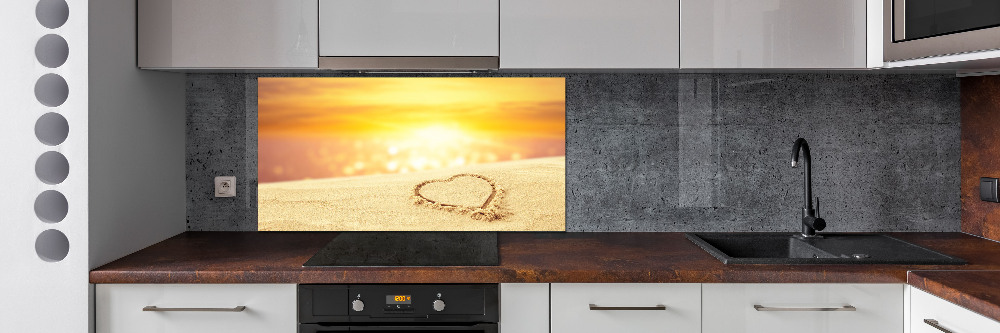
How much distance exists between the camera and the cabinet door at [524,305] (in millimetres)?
1832

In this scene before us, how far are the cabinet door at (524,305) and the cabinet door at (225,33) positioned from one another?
933 millimetres

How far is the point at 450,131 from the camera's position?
8.14ft

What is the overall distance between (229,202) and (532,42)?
1241mm

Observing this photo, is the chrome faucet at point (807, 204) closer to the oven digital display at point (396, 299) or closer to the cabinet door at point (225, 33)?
the oven digital display at point (396, 299)

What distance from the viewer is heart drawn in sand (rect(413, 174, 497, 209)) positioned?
2486 mm

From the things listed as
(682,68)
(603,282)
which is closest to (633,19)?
(682,68)
